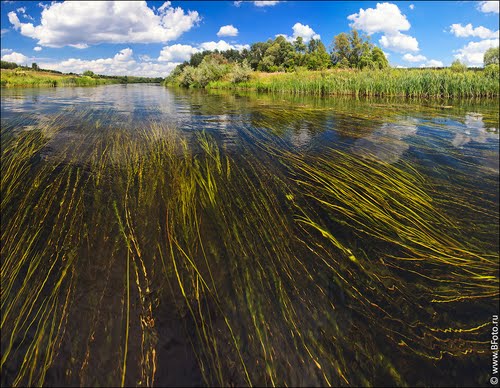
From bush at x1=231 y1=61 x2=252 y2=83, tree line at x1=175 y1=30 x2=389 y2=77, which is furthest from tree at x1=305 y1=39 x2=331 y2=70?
bush at x1=231 y1=61 x2=252 y2=83

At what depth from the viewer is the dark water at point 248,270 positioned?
2.21 meters

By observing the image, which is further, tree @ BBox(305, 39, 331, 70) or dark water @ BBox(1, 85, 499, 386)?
tree @ BBox(305, 39, 331, 70)

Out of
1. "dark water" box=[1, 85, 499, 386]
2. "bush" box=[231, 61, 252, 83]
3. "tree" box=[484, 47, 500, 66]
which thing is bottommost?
"dark water" box=[1, 85, 499, 386]

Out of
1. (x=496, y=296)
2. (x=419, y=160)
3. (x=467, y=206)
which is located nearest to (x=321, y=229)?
(x=496, y=296)

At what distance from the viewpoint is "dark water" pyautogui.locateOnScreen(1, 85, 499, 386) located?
2207 millimetres

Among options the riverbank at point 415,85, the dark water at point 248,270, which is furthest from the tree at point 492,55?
the dark water at point 248,270

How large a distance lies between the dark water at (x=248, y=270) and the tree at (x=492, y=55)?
75217 millimetres

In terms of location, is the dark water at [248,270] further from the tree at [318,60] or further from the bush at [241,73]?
the tree at [318,60]

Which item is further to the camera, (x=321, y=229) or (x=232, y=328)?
(x=321, y=229)

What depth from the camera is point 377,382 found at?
2.12 metres

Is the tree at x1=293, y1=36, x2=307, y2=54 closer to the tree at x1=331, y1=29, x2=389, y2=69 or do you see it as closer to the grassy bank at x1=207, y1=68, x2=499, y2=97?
the tree at x1=331, y1=29, x2=389, y2=69

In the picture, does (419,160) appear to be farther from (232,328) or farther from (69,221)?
(69,221)

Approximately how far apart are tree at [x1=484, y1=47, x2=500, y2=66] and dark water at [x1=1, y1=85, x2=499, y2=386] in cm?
7522

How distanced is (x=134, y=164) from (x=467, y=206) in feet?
21.3
